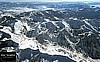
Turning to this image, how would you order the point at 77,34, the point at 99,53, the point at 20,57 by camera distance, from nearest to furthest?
the point at 20,57
the point at 99,53
the point at 77,34

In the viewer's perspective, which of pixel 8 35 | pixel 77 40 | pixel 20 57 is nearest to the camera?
pixel 20 57

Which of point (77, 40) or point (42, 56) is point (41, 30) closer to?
point (77, 40)

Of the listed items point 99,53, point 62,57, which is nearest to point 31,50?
point 62,57

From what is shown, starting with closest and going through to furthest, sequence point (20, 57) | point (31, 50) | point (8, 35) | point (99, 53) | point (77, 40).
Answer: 1. point (20, 57)
2. point (31, 50)
3. point (8, 35)
4. point (99, 53)
5. point (77, 40)

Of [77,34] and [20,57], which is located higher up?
[20,57]

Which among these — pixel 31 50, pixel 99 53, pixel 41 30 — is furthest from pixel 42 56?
pixel 41 30

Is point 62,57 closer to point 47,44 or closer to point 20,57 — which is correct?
point 20,57

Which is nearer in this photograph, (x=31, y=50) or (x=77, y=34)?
(x=31, y=50)
